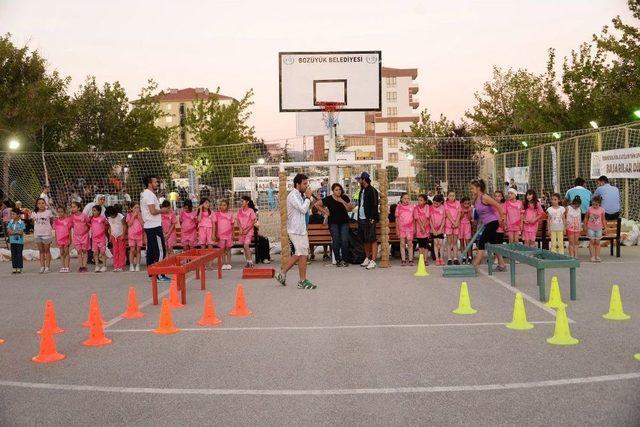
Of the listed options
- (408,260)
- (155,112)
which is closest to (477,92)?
(155,112)

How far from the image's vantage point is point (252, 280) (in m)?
13.5

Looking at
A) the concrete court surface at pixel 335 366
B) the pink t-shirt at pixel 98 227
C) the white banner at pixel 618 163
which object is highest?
the white banner at pixel 618 163

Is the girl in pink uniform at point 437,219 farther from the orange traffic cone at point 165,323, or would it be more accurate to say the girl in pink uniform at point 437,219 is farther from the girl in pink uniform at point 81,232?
the orange traffic cone at point 165,323

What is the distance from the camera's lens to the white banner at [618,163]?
59.6 feet

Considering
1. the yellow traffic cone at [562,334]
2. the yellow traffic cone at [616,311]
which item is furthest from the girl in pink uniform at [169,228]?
the yellow traffic cone at [562,334]

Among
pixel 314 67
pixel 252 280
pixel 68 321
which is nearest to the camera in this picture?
pixel 68 321

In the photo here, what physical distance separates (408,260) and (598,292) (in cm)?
549

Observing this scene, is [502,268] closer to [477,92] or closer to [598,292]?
[598,292]

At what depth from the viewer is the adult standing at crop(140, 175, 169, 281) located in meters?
13.4

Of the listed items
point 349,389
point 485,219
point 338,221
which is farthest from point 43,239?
point 349,389

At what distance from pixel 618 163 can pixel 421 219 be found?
6.89 meters

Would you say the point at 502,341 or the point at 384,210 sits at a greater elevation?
the point at 384,210

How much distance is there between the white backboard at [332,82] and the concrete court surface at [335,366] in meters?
8.88

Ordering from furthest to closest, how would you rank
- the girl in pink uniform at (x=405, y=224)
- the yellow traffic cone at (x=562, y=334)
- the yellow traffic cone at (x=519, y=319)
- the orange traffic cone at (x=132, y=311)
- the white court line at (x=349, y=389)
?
the girl in pink uniform at (x=405, y=224)
the orange traffic cone at (x=132, y=311)
the yellow traffic cone at (x=519, y=319)
the yellow traffic cone at (x=562, y=334)
the white court line at (x=349, y=389)
